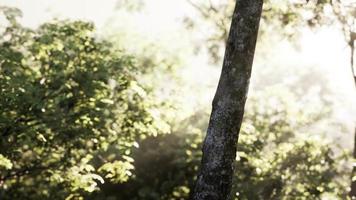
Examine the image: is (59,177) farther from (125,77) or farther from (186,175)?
(186,175)

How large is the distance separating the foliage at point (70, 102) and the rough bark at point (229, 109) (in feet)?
12.9

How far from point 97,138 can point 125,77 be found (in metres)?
2.07

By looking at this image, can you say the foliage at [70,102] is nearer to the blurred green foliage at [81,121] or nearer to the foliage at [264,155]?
the blurred green foliage at [81,121]

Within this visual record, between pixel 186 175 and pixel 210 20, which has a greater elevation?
pixel 210 20

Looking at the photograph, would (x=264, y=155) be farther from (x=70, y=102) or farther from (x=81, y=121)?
(x=81, y=121)

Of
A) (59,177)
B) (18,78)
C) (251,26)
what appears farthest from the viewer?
(59,177)

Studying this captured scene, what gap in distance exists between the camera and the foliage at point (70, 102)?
1158 centimetres

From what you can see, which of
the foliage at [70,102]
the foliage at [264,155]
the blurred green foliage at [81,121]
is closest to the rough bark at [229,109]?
the blurred green foliage at [81,121]

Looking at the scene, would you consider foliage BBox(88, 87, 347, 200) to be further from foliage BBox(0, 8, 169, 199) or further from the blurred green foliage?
foliage BBox(0, 8, 169, 199)

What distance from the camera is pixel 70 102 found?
13.3 meters

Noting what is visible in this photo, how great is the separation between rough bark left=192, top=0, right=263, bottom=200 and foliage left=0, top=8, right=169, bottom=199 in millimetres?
3946

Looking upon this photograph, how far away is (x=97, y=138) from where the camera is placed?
12930 millimetres

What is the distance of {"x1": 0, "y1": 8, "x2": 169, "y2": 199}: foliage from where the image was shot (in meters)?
11.6

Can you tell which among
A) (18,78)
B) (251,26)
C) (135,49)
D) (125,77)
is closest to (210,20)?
(125,77)
